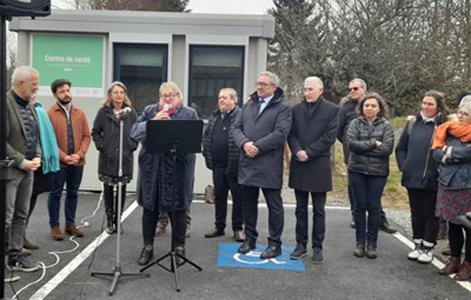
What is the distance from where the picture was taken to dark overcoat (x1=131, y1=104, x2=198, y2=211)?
171 inches

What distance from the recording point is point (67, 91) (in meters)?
5.33

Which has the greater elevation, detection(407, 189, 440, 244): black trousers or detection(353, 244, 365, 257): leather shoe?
detection(407, 189, 440, 244): black trousers

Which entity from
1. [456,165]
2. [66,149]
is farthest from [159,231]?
[456,165]

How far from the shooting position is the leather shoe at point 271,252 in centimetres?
483

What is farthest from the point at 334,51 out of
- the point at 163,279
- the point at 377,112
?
the point at 163,279

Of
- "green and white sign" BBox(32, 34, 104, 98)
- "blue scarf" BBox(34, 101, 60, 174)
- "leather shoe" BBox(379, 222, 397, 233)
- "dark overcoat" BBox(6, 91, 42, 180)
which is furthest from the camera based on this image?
"green and white sign" BBox(32, 34, 104, 98)

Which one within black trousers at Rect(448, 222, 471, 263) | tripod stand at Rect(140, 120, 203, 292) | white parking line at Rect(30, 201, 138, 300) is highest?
tripod stand at Rect(140, 120, 203, 292)

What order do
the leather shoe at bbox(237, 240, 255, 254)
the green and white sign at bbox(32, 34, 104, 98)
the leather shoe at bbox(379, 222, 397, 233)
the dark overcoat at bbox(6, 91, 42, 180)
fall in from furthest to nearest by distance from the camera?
the green and white sign at bbox(32, 34, 104, 98)
the leather shoe at bbox(379, 222, 397, 233)
the leather shoe at bbox(237, 240, 255, 254)
the dark overcoat at bbox(6, 91, 42, 180)

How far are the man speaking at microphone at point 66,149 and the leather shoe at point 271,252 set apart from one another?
2.37 metres

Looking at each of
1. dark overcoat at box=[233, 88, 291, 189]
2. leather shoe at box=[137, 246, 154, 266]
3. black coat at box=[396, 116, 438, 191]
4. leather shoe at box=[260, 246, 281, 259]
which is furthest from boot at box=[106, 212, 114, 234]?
black coat at box=[396, 116, 438, 191]

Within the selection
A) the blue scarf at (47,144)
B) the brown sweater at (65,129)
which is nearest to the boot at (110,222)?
the brown sweater at (65,129)

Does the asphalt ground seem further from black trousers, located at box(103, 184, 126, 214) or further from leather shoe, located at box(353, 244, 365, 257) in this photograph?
black trousers, located at box(103, 184, 126, 214)

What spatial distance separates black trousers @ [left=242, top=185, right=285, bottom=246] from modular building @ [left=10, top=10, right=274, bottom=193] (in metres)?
3.01

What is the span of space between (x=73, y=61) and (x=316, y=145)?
5217 millimetres
